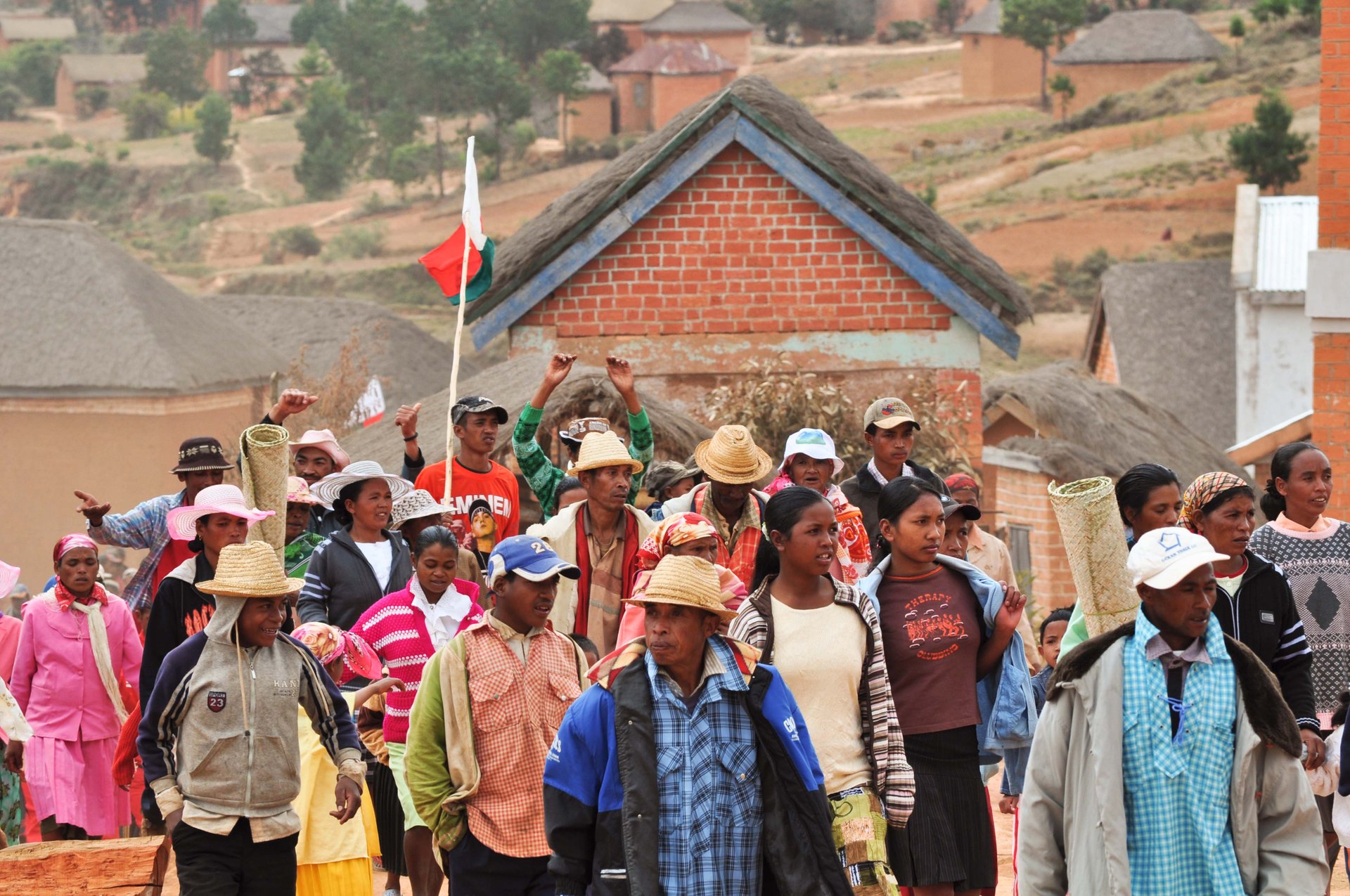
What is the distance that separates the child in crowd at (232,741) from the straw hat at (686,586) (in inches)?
65.9

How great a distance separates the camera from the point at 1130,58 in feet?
251

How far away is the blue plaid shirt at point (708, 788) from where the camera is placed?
461 cm

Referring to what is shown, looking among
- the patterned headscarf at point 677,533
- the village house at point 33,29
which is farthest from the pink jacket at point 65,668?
the village house at point 33,29

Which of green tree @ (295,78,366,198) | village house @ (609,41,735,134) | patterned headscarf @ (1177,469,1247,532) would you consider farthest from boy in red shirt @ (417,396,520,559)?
village house @ (609,41,735,134)

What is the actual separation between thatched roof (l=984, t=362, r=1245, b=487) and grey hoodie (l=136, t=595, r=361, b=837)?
12538 millimetres

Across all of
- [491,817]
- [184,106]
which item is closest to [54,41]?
[184,106]

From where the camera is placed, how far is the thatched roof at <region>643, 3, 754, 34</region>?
9519 cm

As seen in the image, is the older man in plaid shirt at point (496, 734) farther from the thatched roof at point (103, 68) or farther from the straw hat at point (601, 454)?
the thatched roof at point (103, 68)

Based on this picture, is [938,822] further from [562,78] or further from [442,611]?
[562,78]

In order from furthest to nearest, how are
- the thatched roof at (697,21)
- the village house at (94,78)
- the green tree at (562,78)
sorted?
the village house at (94,78)
the thatched roof at (697,21)
the green tree at (562,78)

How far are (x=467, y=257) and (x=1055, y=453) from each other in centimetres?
928

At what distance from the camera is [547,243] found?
1441cm

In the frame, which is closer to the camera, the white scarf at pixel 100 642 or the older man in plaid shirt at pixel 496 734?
the older man in plaid shirt at pixel 496 734

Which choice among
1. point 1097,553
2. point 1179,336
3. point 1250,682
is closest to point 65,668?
point 1097,553
